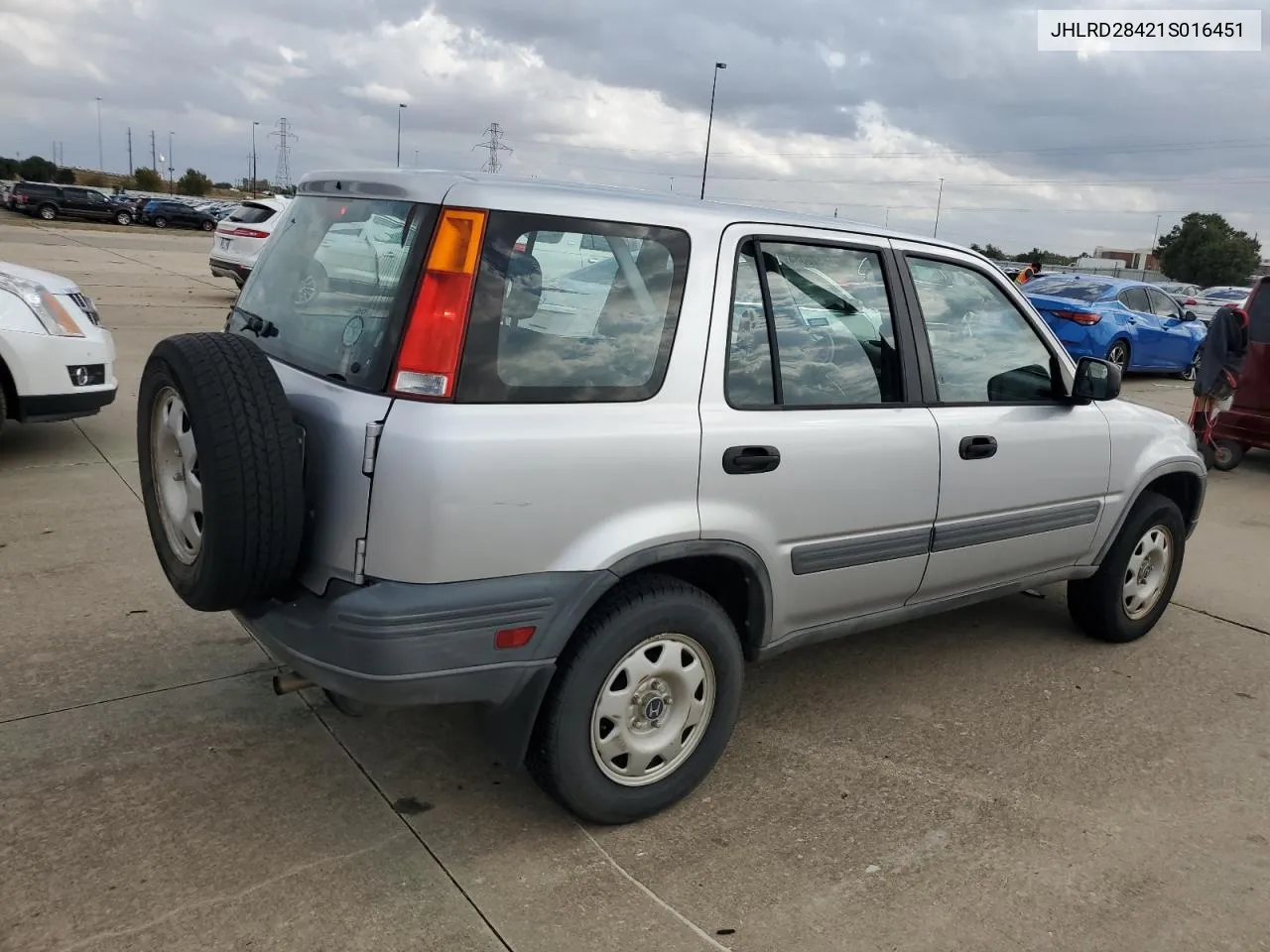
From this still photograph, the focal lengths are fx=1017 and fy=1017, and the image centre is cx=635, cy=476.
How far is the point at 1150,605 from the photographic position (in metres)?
4.76

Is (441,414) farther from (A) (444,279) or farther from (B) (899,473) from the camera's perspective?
(B) (899,473)

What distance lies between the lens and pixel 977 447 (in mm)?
3594

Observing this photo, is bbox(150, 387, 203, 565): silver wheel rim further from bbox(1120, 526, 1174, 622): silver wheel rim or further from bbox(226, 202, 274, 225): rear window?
bbox(226, 202, 274, 225): rear window

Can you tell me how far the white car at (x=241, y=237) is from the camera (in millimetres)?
15641

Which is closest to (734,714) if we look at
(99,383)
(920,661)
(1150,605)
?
(920,661)

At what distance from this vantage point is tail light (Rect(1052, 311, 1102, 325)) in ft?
45.6

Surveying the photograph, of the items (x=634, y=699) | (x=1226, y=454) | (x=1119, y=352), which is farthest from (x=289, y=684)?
(x=1119, y=352)

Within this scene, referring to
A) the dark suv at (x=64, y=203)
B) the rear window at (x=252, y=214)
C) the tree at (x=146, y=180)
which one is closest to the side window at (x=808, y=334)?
the rear window at (x=252, y=214)

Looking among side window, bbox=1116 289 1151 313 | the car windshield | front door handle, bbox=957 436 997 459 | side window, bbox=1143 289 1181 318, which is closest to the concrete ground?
front door handle, bbox=957 436 997 459

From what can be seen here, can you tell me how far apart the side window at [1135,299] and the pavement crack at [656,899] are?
13879mm

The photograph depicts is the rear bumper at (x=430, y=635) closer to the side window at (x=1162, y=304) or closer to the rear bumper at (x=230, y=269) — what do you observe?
the rear bumper at (x=230, y=269)

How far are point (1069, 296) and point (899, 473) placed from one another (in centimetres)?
1242

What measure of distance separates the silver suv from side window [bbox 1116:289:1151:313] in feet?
40.6

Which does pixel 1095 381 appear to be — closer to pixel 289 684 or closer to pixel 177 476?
pixel 289 684
